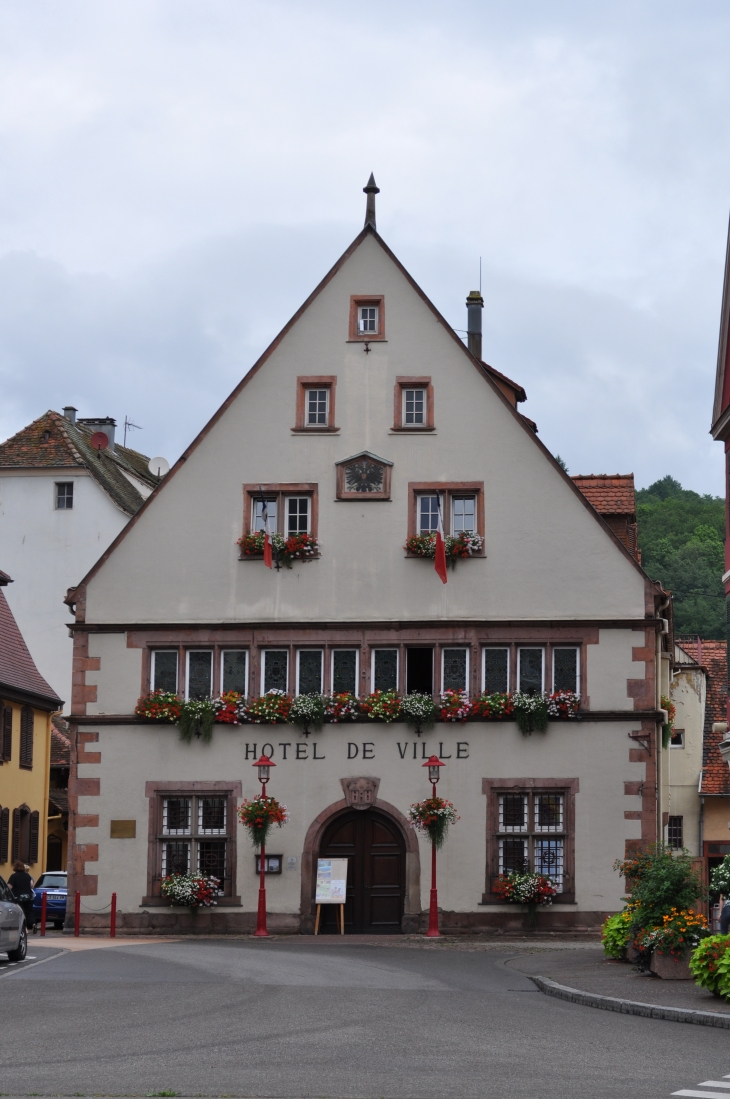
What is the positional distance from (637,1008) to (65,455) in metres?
44.7

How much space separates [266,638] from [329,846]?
13.7 ft

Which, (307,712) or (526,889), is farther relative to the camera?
(307,712)

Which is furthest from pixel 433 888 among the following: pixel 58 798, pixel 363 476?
pixel 58 798

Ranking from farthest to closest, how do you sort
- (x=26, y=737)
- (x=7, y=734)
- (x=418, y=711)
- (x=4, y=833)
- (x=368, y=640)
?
(x=26, y=737) < (x=7, y=734) < (x=4, y=833) < (x=368, y=640) < (x=418, y=711)

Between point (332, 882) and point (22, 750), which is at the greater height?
point (22, 750)

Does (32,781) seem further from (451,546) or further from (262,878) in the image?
(451,546)

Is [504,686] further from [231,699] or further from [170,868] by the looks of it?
[170,868]

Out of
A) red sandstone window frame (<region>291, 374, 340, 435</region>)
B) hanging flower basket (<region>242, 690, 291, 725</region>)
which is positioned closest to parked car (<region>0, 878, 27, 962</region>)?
hanging flower basket (<region>242, 690, 291, 725</region>)

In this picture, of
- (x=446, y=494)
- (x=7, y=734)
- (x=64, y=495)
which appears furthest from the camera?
(x=64, y=495)

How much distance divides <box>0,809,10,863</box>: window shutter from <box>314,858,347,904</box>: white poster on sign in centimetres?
1669

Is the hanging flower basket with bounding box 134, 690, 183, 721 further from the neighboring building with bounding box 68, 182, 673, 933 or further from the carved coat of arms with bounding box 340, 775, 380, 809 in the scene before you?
the carved coat of arms with bounding box 340, 775, 380, 809

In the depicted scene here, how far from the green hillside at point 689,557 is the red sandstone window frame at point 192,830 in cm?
4128

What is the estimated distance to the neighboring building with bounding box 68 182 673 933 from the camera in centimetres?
3203

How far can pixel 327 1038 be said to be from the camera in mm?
14352
